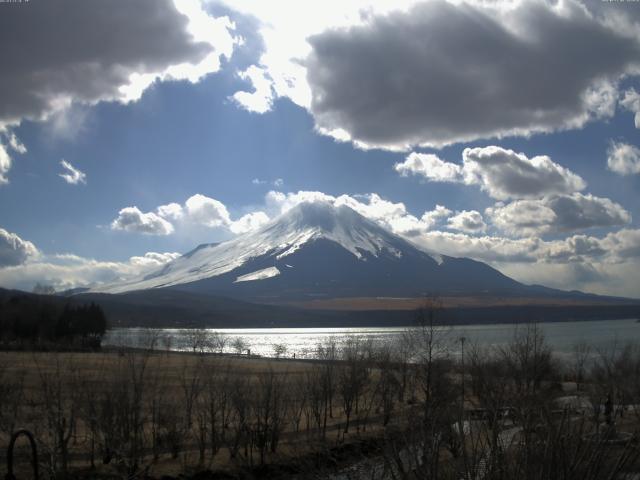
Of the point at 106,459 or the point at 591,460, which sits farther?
the point at 106,459

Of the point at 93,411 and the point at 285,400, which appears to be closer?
the point at 93,411

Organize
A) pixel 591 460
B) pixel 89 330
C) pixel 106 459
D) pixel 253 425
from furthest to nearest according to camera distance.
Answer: pixel 89 330 < pixel 253 425 < pixel 106 459 < pixel 591 460

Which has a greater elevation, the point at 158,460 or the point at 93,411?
the point at 93,411

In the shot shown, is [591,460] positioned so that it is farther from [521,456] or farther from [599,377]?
[599,377]

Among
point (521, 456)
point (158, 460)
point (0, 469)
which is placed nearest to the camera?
point (521, 456)

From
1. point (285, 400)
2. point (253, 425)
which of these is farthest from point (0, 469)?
point (285, 400)

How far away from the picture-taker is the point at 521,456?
6699mm

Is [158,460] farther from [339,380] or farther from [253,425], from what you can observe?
[339,380]

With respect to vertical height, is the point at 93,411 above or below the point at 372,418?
above

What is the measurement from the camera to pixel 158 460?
25141mm

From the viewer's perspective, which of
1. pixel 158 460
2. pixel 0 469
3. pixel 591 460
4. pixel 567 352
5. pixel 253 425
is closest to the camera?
pixel 591 460

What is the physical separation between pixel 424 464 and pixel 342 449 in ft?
73.6

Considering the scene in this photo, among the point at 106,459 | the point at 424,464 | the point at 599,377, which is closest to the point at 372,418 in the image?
the point at 599,377

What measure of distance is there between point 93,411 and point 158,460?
4076 millimetres
